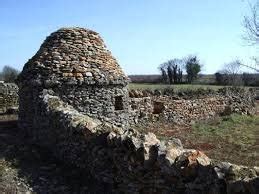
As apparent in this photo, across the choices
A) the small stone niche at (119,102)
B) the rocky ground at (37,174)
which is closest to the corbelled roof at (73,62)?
the small stone niche at (119,102)

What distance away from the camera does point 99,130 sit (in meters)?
9.15

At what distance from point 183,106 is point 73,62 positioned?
26.9 feet

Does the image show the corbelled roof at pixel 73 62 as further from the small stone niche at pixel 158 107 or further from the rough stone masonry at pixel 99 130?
the small stone niche at pixel 158 107

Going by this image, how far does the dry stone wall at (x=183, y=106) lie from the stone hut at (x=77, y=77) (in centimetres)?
294

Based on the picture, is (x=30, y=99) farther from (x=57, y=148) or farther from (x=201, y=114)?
(x=201, y=114)

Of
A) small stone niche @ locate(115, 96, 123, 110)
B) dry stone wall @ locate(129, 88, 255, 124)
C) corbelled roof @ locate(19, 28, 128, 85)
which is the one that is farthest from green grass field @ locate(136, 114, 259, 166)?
corbelled roof @ locate(19, 28, 128, 85)

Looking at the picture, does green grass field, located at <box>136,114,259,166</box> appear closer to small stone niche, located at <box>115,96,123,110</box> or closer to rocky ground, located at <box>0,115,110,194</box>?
small stone niche, located at <box>115,96,123,110</box>

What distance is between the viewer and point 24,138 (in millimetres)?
12914

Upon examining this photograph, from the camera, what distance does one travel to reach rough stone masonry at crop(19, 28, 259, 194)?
20.9ft

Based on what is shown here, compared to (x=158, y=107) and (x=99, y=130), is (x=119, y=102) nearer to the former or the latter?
(x=158, y=107)

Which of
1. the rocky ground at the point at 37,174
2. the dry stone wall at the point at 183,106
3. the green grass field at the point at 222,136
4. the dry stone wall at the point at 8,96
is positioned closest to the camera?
the rocky ground at the point at 37,174

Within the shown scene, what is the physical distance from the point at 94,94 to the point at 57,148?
3.62m

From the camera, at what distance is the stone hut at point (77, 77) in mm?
13664

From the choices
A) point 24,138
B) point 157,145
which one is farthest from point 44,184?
point 24,138
